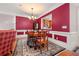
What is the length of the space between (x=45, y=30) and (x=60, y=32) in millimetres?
281

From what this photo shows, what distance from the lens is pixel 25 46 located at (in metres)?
1.63

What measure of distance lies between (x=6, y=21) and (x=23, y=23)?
285mm

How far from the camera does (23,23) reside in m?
1.43

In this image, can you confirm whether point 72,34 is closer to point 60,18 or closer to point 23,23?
point 60,18

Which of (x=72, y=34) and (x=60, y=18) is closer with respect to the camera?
(x=72, y=34)

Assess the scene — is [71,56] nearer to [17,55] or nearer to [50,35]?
[50,35]

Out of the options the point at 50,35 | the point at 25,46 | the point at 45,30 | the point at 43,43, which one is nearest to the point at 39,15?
the point at 45,30

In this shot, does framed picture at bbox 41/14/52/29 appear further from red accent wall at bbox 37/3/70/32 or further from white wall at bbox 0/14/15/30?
white wall at bbox 0/14/15/30

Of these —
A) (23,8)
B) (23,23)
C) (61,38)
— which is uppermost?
(23,8)

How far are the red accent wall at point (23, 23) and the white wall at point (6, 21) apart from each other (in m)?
0.08

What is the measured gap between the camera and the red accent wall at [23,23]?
1.41 meters

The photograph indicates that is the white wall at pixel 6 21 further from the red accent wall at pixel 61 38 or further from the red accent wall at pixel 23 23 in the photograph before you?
the red accent wall at pixel 61 38

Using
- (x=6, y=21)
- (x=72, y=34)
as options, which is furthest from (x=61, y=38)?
(x=6, y=21)

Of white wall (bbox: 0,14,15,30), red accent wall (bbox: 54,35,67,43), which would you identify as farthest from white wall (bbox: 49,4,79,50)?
white wall (bbox: 0,14,15,30)
